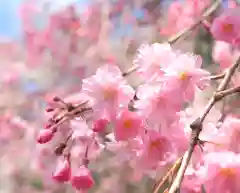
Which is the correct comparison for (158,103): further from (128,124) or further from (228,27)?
(228,27)

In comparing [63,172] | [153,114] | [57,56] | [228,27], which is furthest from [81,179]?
[57,56]

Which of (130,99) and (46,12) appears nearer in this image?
(130,99)

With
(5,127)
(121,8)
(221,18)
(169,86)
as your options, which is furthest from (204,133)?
(5,127)

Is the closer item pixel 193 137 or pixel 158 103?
pixel 193 137

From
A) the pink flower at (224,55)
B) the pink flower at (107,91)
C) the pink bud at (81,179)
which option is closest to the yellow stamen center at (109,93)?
the pink flower at (107,91)

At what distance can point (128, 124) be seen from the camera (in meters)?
0.75

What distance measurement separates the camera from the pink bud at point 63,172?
30.3 inches

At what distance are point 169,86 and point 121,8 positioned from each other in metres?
1.08

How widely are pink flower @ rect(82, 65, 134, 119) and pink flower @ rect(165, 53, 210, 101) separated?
0.06m

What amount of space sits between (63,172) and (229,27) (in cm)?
29

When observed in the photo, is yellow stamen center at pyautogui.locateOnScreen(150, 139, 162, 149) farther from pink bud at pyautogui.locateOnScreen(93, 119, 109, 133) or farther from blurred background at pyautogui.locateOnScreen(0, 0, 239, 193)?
blurred background at pyautogui.locateOnScreen(0, 0, 239, 193)

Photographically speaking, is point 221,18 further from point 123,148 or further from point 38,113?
point 38,113

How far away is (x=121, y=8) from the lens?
178cm

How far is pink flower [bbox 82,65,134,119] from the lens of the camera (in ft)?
2.48
